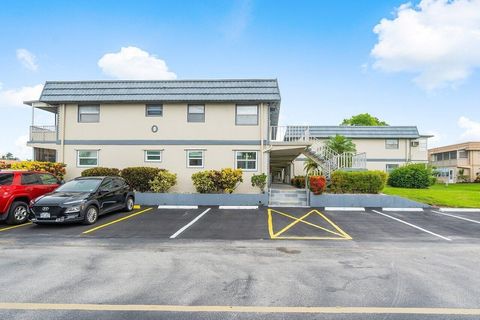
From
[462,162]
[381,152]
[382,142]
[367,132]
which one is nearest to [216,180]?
[367,132]

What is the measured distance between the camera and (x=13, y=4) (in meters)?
14.1

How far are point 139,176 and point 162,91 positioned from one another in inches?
211

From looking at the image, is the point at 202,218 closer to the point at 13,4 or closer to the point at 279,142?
the point at 279,142

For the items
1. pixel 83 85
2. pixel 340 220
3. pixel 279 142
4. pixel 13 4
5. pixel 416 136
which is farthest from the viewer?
pixel 416 136

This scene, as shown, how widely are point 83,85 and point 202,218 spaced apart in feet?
40.9

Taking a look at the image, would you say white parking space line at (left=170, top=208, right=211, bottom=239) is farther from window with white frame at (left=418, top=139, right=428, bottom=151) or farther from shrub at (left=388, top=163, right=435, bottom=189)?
window with white frame at (left=418, top=139, right=428, bottom=151)

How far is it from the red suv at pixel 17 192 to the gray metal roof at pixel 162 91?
7.44m

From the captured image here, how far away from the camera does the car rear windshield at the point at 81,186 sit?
1049cm

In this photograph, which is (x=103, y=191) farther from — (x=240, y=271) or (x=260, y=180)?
(x=260, y=180)

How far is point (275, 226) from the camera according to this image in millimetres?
9812

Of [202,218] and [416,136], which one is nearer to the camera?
[202,218]

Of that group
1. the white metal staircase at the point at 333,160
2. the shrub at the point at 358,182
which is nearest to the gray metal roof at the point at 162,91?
the white metal staircase at the point at 333,160

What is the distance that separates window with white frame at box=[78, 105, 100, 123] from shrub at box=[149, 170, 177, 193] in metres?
5.78

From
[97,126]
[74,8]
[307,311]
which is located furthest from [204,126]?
[307,311]
